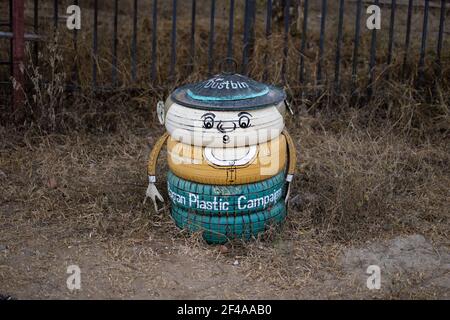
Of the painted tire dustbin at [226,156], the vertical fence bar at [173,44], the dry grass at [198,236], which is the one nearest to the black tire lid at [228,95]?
the painted tire dustbin at [226,156]

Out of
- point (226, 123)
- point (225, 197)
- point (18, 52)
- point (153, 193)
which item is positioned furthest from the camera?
point (18, 52)

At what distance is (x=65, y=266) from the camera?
4.11 meters

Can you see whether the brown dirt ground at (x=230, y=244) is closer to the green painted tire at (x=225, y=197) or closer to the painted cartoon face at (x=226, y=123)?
the green painted tire at (x=225, y=197)

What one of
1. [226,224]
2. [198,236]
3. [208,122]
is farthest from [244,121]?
[198,236]

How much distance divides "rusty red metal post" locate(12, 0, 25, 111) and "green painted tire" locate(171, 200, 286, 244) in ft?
7.57

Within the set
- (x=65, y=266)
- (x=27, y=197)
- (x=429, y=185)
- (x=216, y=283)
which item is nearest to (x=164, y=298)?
(x=216, y=283)

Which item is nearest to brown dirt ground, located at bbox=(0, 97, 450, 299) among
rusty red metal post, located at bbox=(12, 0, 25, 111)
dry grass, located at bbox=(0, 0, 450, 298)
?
dry grass, located at bbox=(0, 0, 450, 298)

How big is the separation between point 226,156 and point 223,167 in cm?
7

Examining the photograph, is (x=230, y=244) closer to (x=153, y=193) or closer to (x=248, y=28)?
(x=153, y=193)

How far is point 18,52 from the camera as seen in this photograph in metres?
5.98

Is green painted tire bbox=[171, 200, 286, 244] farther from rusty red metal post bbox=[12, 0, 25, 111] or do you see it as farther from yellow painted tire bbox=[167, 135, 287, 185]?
rusty red metal post bbox=[12, 0, 25, 111]

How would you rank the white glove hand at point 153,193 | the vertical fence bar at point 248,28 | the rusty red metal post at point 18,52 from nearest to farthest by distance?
the white glove hand at point 153,193 < the rusty red metal post at point 18,52 < the vertical fence bar at point 248,28

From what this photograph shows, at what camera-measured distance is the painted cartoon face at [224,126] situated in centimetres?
417
